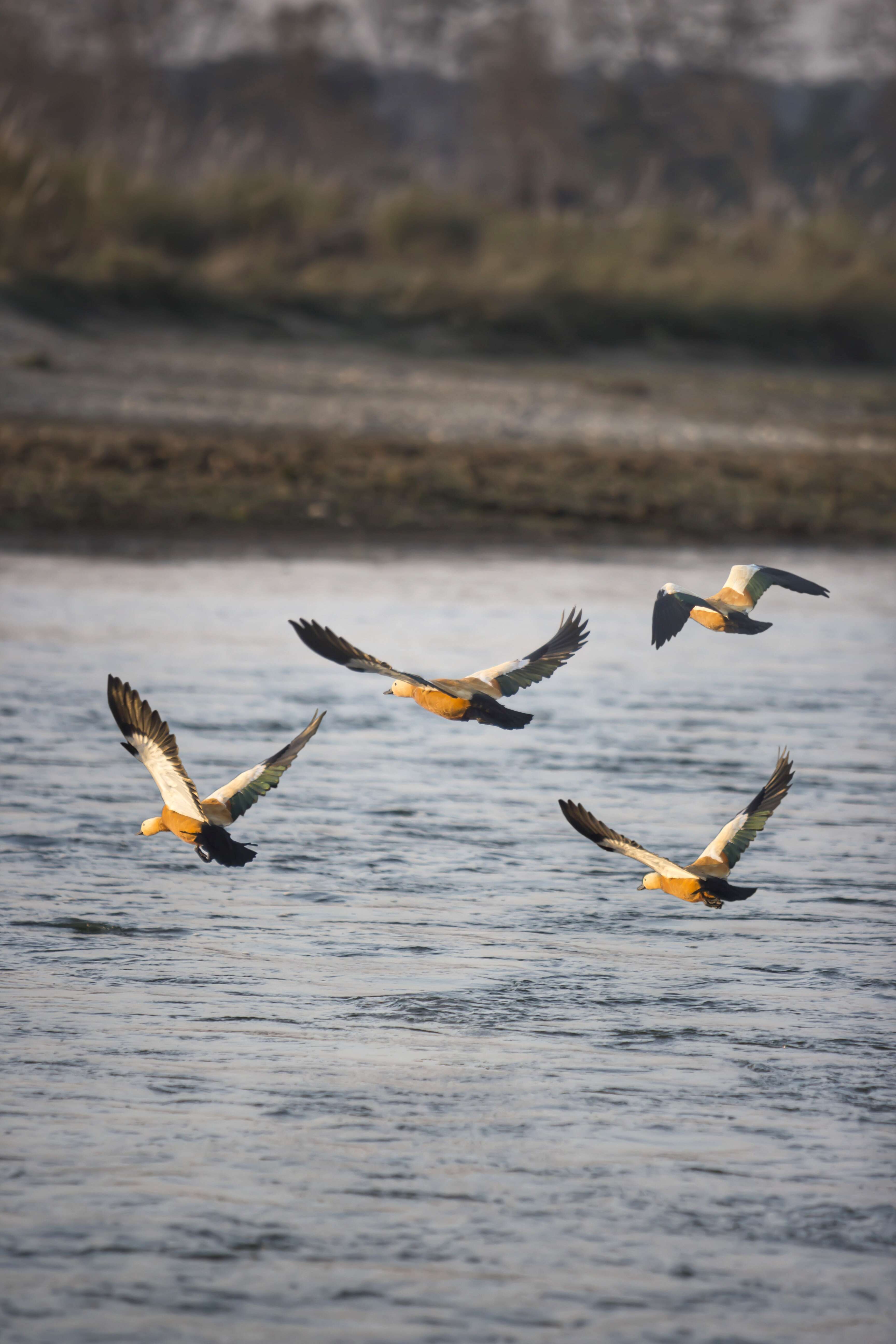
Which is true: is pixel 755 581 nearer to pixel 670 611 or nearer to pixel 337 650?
pixel 670 611

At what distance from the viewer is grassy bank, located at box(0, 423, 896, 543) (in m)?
17.2

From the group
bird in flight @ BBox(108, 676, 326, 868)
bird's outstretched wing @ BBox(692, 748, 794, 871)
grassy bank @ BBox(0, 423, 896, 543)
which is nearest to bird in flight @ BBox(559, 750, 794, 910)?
bird's outstretched wing @ BBox(692, 748, 794, 871)

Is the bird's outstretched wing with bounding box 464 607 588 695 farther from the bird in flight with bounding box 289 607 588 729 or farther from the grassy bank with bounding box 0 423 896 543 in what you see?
the grassy bank with bounding box 0 423 896 543

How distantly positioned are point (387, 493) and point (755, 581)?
1144 centimetres

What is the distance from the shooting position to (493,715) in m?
5.93

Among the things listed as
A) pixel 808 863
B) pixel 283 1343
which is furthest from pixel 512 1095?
pixel 808 863

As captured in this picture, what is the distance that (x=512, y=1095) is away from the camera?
5.43m

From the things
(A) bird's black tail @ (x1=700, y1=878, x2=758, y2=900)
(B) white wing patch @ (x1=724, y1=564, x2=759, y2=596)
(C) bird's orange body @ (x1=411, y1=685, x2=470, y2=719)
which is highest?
(B) white wing patch @ (x1=724, y1=564, x2=759, y2=596)

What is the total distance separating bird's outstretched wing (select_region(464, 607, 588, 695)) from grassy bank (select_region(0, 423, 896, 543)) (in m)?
10.2

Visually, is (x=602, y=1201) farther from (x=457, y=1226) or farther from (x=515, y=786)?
(x=515, y=786)

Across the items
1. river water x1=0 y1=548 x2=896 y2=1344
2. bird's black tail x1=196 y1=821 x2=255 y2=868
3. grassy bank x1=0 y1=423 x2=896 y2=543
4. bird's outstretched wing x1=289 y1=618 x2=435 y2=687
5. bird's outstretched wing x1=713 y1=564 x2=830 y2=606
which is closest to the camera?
river water x1=0 y1=548 x2=896 y2=1344

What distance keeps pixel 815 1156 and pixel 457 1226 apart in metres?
0.99

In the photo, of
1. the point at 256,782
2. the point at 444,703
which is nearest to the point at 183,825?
the point at 256,782

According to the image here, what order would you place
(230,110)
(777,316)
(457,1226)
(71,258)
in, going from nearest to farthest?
1. (457,1226)
2. (71,258)
3. (777,316)
4. (230,110)
